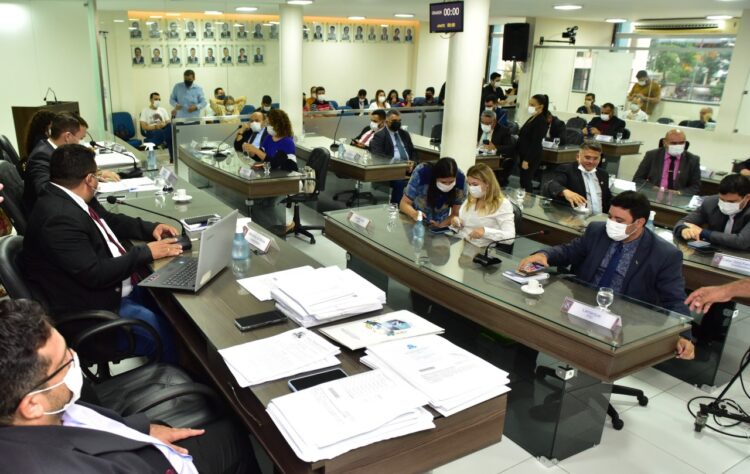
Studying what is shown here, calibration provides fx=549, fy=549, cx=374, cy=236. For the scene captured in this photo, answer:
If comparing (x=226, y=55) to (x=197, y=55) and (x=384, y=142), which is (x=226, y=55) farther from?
(x=384, y=142)

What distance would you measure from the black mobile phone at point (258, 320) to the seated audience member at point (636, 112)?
31.6ft

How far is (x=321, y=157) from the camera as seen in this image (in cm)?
562

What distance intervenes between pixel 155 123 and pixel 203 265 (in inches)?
305

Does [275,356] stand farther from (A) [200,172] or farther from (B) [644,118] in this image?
(B) [644,118]

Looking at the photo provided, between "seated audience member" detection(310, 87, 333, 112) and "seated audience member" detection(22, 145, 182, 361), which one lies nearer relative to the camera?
"seated audience member" detection(22, 145, 182, 361)

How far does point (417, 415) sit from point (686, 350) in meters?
1.42

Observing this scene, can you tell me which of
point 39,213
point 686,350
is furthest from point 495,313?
point 39,213

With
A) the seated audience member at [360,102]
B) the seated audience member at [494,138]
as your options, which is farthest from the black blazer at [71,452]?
the seated audience member at [360,102]

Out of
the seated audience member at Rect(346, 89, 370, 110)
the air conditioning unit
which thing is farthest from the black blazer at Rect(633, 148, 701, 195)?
the air conditioning unit

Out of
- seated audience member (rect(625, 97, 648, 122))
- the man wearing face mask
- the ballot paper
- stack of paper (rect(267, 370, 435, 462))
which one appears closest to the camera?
stack of paper (rect(267, 370, 435, 462))

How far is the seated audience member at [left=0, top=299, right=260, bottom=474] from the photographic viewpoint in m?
1.25

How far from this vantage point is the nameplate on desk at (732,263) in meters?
3.17

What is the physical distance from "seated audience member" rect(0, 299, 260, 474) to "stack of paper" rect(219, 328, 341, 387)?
0.96ft

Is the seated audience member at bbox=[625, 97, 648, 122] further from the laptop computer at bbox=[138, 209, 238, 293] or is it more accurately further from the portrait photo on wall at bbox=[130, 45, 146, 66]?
the laptop computer at bbox=[138, 209, 238, 293]
